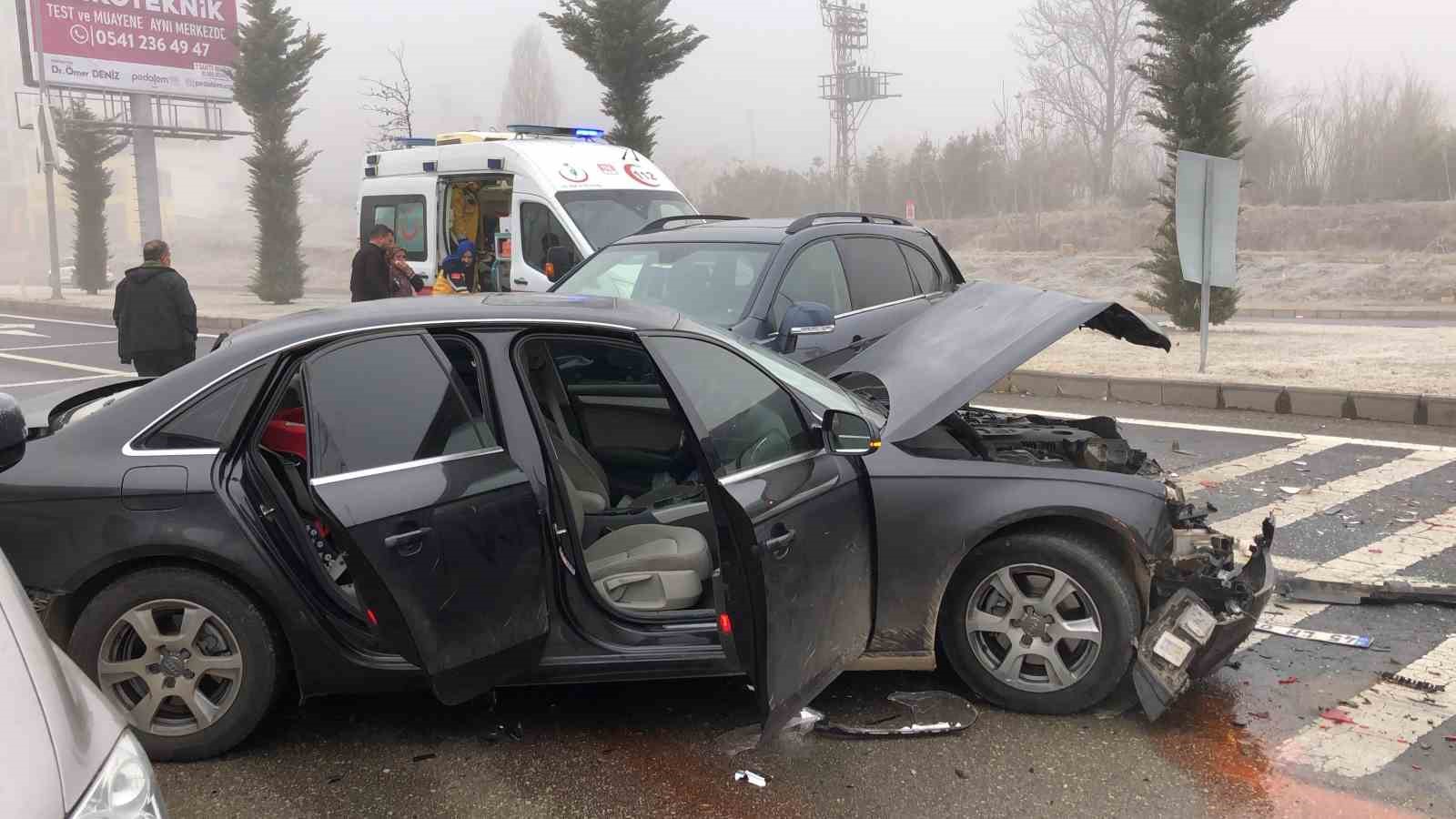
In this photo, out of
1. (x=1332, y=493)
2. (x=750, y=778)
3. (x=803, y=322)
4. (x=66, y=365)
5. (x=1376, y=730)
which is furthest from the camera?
(x=66, y=365)

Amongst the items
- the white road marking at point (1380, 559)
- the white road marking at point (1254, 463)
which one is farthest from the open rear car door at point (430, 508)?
the white road marking at point (1254, 463)

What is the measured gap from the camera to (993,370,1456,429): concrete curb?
361 inches

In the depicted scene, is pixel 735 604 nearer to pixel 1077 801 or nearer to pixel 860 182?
pixel 1077 801

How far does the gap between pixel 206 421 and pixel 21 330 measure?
20.5 m

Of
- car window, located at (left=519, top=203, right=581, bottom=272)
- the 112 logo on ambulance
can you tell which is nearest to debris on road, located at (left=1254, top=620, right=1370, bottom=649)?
car window, located at (left=519, top=203, right=581, bottom=272)

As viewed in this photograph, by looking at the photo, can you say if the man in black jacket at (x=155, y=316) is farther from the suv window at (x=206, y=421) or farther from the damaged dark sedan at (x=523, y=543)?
the suv window at (x=206, y=421)

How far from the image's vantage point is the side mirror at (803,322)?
6238 mm

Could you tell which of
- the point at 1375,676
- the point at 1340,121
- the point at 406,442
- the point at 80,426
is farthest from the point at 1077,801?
the point at 1340,121

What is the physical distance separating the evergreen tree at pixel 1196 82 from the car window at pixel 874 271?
27.8 feet

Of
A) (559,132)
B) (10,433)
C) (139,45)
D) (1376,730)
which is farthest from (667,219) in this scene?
(139,45)

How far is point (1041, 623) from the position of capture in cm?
378

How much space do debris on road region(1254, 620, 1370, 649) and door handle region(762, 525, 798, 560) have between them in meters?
2.35

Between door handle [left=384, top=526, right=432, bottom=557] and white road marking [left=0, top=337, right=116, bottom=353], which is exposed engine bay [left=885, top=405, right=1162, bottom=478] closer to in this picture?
door handle [left=384, top=526, right=432, bottom=557]

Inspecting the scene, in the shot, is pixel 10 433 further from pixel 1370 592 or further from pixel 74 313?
pixel 74 313
